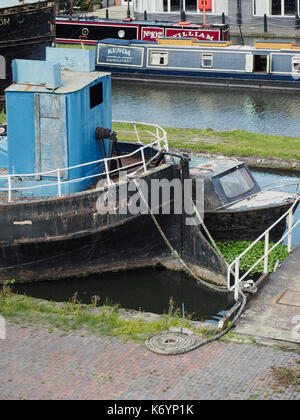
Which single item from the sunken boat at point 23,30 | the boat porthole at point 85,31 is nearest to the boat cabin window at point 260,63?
the sunken boat at point 23,30

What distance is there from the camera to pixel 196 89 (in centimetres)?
3741

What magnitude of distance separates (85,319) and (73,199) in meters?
3.11

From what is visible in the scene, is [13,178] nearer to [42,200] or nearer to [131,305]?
[42,200]

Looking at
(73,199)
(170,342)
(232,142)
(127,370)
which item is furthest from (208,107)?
(127,370)

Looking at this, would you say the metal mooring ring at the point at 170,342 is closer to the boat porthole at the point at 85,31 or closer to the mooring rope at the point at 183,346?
the mooring rope at the point at 183,346

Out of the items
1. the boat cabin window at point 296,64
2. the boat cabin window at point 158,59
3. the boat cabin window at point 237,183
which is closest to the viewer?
the boat cabin window at point 237,183

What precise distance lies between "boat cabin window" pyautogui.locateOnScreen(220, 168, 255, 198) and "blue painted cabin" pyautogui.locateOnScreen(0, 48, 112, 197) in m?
3.49

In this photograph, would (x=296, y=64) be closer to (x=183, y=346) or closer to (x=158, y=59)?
(x=158, y=59)

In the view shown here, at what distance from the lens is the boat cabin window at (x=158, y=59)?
3791 cm

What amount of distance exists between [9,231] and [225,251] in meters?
5.08

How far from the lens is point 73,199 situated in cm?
1609

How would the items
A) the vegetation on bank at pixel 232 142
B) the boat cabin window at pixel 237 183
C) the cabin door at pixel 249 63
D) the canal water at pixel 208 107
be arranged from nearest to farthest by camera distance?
the boat cabin window at pixel 237 183, the vegetation on bank at pixel 232 142, the canal water at pixel 208 107, the cabin door at pixel 249 63

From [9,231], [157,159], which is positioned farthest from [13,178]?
[157,159]

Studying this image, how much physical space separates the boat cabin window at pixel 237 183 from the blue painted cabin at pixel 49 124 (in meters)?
3.49
